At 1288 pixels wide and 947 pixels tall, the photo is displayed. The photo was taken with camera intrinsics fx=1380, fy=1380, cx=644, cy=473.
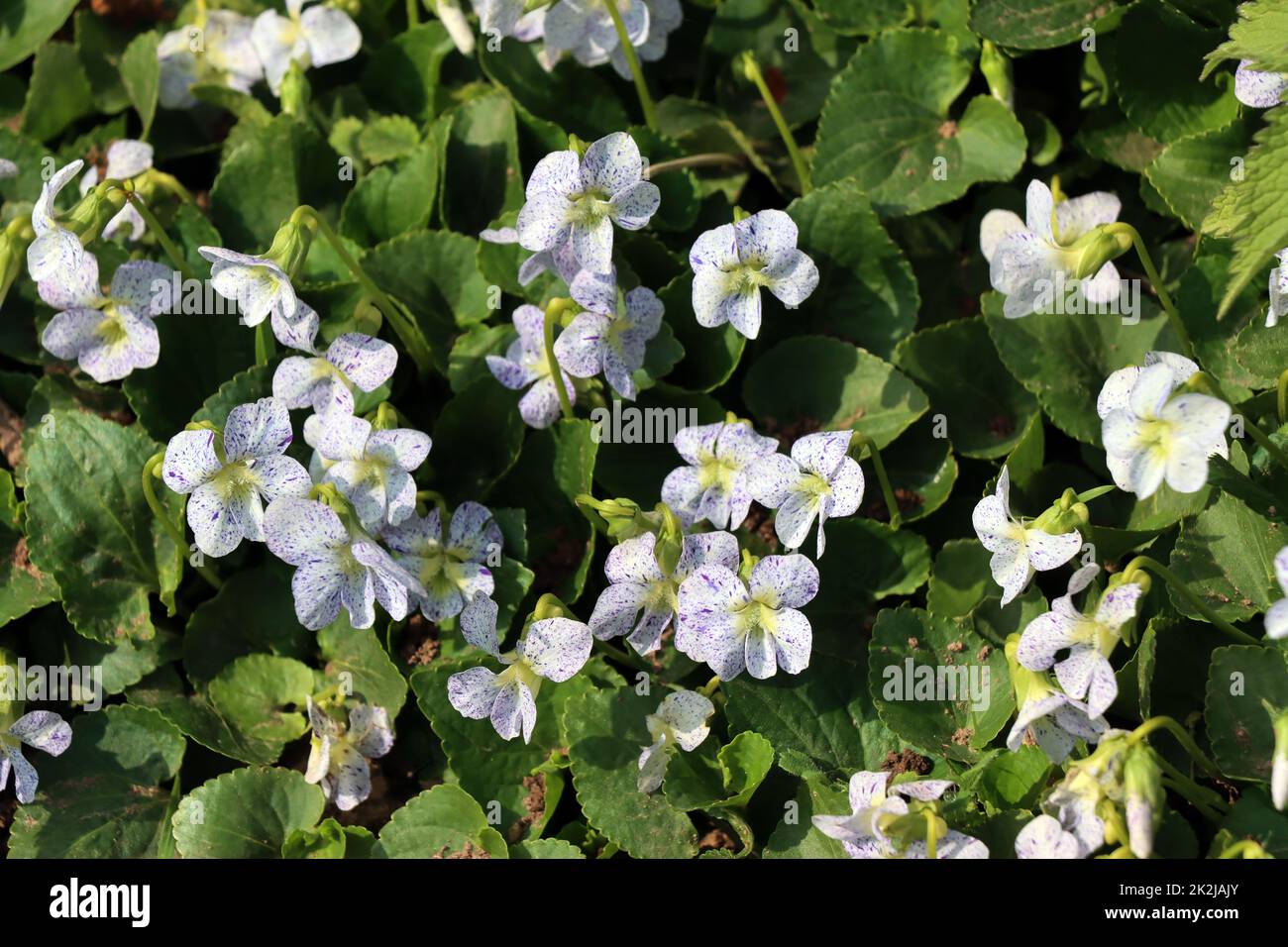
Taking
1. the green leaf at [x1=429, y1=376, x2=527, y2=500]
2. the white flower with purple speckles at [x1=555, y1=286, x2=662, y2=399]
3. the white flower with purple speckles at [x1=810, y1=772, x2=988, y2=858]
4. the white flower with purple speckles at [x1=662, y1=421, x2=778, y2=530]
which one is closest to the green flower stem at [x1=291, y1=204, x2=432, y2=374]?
the green leaf at [x1=429, y1=376, x2=527, y2=500]

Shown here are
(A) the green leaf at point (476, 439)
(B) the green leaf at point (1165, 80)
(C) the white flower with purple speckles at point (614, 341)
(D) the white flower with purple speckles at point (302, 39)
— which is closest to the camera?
(C) the white flower with purple speckles at point (614, 341)

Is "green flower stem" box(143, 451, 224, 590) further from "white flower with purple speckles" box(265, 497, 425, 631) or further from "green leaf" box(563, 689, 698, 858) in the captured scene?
"green leaf" box(563, 689, 698, 858)

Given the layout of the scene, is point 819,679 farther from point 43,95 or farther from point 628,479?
point 43,95

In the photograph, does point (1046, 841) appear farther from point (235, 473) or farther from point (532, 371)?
point (235, 473)

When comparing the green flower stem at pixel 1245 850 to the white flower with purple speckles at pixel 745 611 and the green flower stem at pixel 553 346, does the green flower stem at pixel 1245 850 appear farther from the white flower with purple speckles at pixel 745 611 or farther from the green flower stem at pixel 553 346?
the green flower stem at pixel 553 346

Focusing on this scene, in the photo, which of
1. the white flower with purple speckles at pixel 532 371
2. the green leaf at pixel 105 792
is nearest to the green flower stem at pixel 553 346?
the white flower with purple speckles at pixel 532 371

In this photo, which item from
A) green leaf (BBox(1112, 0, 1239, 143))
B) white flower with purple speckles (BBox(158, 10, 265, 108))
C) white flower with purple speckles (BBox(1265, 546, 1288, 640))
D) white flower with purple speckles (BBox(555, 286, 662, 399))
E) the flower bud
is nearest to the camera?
white flower with purple speckles (BBox(1265, 546, 1288, 640))

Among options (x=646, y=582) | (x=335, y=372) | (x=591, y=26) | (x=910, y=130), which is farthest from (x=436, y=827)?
(x=910, y=130)
